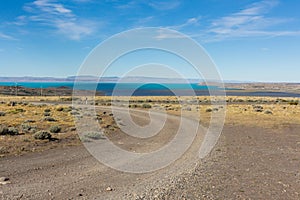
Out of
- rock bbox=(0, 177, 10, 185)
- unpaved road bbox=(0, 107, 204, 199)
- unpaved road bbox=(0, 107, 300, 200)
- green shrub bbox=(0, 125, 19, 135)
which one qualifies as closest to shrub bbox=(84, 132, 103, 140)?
unpaved road bbox=(0, 107, 300, 200)

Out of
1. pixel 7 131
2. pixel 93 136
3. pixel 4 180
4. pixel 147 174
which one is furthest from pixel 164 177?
pixel 7 131

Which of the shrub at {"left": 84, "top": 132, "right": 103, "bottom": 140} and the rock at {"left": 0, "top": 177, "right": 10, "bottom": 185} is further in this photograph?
the shrub at {"left": 84, "top": 132, "right": 103, "bottom": 140}

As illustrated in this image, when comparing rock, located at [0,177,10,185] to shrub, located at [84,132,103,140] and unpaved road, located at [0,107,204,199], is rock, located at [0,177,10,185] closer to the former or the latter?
unpaved road, located at [0,107,204,199]

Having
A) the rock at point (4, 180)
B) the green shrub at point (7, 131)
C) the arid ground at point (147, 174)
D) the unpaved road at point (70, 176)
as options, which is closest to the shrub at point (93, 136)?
the arid ground at point (147, 174)

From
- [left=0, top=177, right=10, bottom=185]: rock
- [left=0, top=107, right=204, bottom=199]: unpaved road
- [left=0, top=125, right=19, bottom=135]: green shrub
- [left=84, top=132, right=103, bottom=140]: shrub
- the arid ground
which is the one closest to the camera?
[left=0, top=107, right=204, bottom=199]: unpaved road

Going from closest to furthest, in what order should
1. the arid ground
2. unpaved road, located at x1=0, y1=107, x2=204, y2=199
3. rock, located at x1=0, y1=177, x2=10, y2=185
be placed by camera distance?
1. unpaved road, located at x1=0, y1=107, x2=204, y2=199
2. the arid ground
3. rock, located at x1=0, y1=177, x2=10, y2=185

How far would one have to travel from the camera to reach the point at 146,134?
744 inches

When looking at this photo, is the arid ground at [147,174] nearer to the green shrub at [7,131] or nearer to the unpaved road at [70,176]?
the unpaved road at [70,176]

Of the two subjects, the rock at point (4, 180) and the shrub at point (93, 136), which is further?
the shrub at point (93, 136)

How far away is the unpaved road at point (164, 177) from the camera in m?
7.53

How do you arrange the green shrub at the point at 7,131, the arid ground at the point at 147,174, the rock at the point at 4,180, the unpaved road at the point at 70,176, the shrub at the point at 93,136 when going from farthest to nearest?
the shrub at the point at 93,136, the green shrub at the point at 7,131, the rock at the point at 4,180, the arid ground at the point at 147,174, the unpaved road at the point at 70,176

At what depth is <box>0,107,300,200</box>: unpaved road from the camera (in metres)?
7.53

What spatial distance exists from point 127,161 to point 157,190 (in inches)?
150

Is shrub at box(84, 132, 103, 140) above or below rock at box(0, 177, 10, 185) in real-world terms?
below
